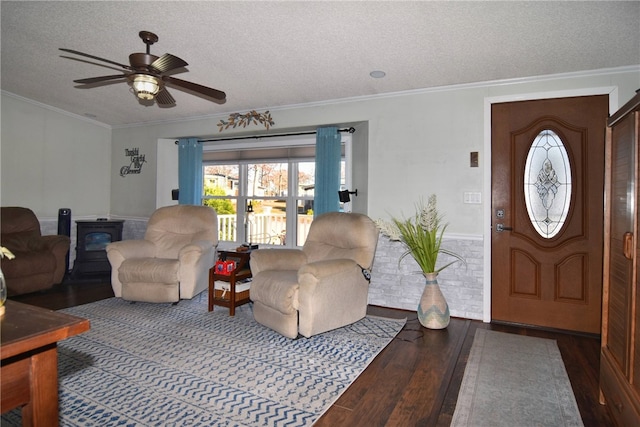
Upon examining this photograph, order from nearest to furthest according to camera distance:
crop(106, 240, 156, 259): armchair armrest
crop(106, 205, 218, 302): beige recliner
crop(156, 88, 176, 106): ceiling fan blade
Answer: crop(156, 88, 176, 106): ceiling fan blade → crop(106, 205, 218, 302): beige recliner → crop(106, 240, 156, 259): armchair armrest

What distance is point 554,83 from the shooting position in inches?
122

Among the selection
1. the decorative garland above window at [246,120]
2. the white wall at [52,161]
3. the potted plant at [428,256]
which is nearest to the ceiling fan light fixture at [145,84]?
the decorative garland above window at [246,120]

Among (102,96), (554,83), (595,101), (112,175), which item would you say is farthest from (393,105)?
(112,175)

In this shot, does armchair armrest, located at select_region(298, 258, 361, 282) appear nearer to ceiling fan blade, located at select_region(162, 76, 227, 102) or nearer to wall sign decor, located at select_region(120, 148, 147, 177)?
ceiling fan blade, located at select_region(162, 76, 227, 102)

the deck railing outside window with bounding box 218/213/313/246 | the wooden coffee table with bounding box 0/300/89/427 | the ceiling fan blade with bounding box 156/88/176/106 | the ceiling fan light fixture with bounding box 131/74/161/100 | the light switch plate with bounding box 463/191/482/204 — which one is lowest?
the wooden coffee table with bounding box 0/300/89/427

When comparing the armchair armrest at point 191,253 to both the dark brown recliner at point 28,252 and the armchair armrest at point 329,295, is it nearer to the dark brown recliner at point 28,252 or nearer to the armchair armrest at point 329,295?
the armchair armrest at point 329,295

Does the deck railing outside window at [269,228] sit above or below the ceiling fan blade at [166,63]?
below

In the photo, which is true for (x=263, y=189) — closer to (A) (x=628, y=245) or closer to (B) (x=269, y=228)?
(B) (x=269, y=228)

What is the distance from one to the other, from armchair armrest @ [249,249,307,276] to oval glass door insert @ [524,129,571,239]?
7.09 feet

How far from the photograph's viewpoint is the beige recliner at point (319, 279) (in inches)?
105

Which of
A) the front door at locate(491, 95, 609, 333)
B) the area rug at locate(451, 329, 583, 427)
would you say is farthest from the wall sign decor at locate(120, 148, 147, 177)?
the area rug at locate(451, 329, 583, 427)

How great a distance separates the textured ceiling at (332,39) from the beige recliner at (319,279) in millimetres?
1416

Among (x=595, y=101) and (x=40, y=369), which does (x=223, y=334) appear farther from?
(x=595, y=101)

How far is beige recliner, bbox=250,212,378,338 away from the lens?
2.66 meters
